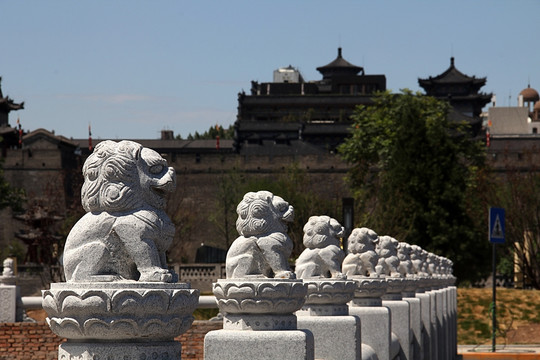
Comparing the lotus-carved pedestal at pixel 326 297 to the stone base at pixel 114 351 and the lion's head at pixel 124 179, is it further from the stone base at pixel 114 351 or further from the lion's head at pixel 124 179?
the stone base at pixel 114 351

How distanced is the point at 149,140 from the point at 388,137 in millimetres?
51070

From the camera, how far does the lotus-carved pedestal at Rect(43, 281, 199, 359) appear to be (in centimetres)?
466

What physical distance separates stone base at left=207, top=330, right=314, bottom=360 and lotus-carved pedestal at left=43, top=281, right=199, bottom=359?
1762 millimetres

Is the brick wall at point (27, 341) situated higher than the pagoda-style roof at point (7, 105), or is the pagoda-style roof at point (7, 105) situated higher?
the pagoda-style roof at point (7, 105)

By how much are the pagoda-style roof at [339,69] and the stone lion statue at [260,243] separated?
11380 cm

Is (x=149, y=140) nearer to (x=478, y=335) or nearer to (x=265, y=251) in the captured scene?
(x=478, y=335)

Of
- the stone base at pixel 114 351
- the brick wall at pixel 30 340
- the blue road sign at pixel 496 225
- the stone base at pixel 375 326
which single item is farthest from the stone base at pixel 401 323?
the blue road sign at pixel 496 225

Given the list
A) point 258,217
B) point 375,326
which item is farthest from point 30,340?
point 258,217

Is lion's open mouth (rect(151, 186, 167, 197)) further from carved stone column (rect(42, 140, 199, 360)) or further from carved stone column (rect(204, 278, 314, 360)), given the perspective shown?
carved stone column (rect(204, 278, 314, 360))

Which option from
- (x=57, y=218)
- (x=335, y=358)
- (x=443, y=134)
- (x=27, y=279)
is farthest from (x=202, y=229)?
(x=335, y=358)

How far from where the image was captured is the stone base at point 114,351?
15.5ft

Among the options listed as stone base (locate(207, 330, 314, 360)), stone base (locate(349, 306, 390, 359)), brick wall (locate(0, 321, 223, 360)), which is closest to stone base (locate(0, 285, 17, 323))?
brick wall (locate(0, 321, 223, 360))

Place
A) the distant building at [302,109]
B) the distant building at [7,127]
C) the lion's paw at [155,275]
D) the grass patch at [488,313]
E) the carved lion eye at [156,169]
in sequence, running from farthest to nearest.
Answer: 1. the distant building at [302,109]
2. the distant building at [7,127]
3. the grass patch at [488,313]
4. the carved lion eye at [156,169]
5. the lion's paw at [155,275]

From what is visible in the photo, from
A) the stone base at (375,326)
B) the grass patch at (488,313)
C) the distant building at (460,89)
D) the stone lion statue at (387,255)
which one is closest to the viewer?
the stone base at (375,326)
